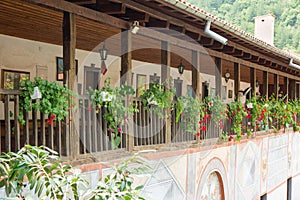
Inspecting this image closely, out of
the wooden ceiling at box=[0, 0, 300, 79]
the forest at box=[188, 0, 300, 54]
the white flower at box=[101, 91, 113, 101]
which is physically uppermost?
the forest at box=[188, 0, 300, 54]

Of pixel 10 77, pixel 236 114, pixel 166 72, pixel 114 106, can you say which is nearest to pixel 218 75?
pixel 236 114

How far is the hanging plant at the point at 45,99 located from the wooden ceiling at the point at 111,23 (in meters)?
0.92

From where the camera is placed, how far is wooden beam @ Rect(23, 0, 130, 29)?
170 inches

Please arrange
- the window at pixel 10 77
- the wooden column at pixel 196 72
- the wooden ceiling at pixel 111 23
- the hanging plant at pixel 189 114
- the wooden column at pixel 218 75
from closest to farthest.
Result: 1. the wooden ceiling at pixel 111 23
2. the hanging plant at pixel 189 114
3. the wooden column at pixel 196 72
4. the window at pixel 10 77
5. the wooden column at pixel 218 75

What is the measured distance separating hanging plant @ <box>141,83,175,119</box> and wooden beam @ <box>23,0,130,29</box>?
104 centimetres

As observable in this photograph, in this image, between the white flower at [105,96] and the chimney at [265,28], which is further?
the chimney at [265,28]

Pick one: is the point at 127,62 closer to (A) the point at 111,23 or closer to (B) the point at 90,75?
(A) the point at 111,23

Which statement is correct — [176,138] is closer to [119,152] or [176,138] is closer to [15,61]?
[119,152]

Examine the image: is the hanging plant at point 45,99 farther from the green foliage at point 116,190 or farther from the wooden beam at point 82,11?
the green foliage at point 116,190

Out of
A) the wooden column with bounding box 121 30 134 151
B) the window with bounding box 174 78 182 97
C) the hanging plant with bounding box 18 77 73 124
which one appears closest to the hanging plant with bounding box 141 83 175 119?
the wooden column with bounding box 121 30 134 151

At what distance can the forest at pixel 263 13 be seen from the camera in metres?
44.3

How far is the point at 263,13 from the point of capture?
153 feet

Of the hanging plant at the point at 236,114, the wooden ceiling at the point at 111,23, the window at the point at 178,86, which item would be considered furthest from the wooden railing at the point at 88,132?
the window at the point at 178,86

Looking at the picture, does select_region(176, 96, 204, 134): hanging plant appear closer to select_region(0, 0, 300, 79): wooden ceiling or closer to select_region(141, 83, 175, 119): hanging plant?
→ select_region(141, 83, 175, 119): hanging plant
